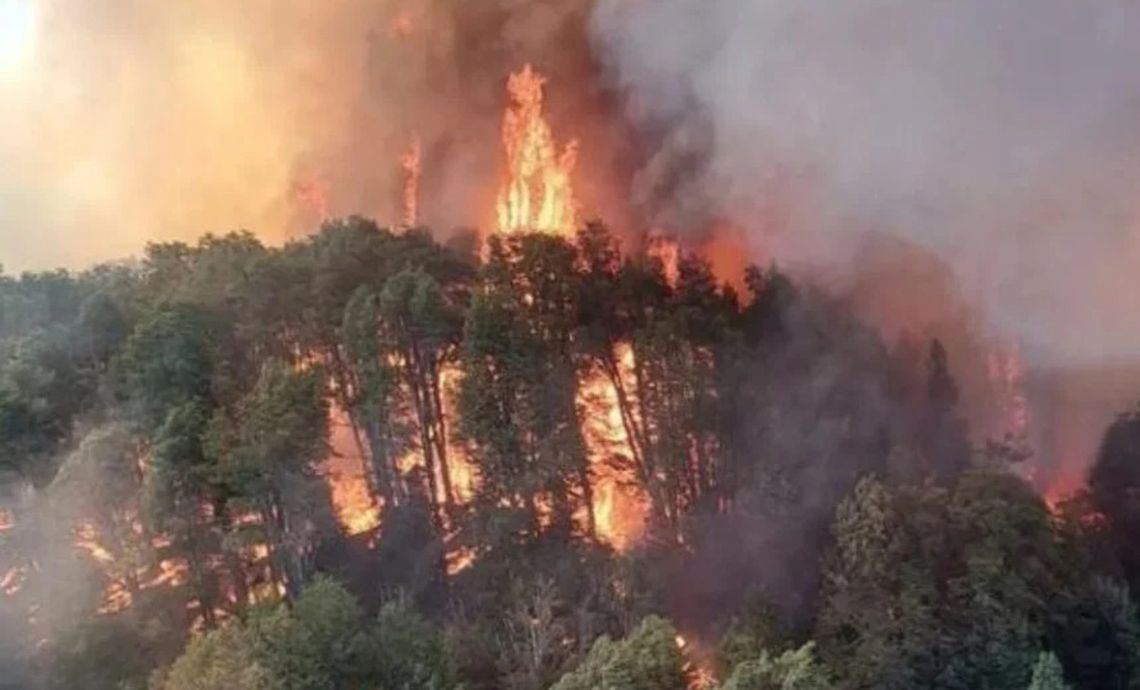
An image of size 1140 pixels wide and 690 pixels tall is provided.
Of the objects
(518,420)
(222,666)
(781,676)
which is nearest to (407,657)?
(222,666)

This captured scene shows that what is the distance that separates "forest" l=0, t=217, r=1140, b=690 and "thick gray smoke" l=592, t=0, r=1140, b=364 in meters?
2.85

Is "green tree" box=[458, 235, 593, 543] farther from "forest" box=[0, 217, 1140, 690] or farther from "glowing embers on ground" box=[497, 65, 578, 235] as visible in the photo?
"glowing embers on ground" box=[497, 65, 578, 235]

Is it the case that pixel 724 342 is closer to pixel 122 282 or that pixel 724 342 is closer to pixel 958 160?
pixel 958 160

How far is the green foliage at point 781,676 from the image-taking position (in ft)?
46.9

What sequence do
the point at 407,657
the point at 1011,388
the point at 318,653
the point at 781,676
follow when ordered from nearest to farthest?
1. the point at 781,676
2. the point at 318,653
3. the point at 407,657
4. the point at 1011,388

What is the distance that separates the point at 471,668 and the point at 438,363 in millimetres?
5235

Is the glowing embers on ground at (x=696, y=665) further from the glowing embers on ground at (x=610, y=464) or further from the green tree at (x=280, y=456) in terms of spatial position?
the green tree at (x=280, y=456)

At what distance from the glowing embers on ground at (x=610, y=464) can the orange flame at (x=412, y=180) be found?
428 inches

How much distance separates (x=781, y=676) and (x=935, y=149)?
13147 millimetres

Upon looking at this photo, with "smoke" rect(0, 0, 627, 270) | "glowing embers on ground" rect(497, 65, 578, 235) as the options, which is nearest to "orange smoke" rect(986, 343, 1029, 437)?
"glowing embers on ground" rect(497, 65, 578, 235)

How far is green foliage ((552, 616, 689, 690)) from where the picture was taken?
47.8ft

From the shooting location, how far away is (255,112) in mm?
35969

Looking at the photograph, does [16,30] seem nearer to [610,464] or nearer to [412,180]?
[412,180]

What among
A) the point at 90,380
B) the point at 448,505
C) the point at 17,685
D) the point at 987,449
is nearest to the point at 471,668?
the point at 448,505
